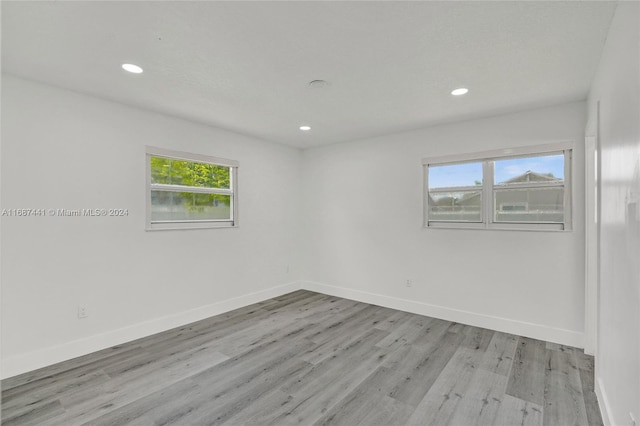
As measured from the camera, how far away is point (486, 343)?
3.07 metres

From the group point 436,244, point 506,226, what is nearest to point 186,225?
point 436,244

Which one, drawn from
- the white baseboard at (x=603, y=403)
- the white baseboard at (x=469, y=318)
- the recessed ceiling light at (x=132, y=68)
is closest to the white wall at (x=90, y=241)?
the recessed ceiling light at (x=132, y=68)

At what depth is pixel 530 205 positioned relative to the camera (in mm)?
3299

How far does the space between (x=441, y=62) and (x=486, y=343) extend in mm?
2785

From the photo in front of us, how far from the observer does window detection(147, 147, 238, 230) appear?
3.39 m

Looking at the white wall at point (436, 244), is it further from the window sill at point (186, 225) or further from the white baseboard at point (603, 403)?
the window sill at point (186, 225)

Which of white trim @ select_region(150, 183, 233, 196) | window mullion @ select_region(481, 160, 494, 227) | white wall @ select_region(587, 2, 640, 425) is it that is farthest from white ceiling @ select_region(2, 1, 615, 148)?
white trim @ select_region(150, 183, 233, 196)

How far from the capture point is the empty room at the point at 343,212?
177cm

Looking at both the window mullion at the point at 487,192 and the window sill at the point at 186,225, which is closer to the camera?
the window sill at the point at 186,225

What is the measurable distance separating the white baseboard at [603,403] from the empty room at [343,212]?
0.02 metres

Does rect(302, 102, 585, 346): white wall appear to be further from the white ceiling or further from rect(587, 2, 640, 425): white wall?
rect(587, 2, 640, 425): white wall

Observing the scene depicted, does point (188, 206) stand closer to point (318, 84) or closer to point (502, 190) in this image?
point (318, 84)

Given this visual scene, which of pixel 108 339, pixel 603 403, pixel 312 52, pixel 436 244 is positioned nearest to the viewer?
pixel 603 403

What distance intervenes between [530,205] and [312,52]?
9.59 feet
